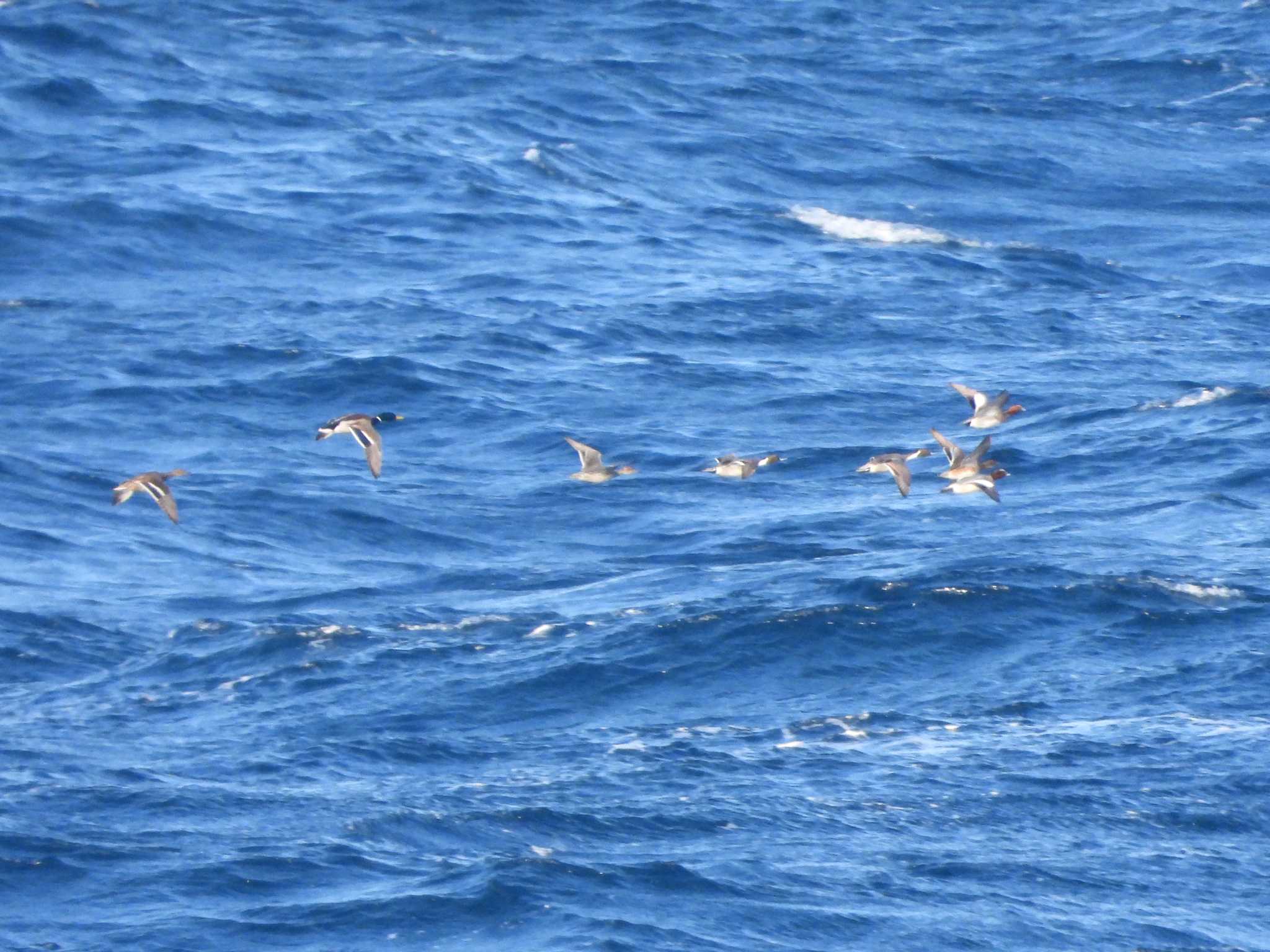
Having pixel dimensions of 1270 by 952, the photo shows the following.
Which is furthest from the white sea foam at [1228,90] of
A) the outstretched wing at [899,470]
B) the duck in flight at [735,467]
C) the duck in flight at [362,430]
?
the duck in flight at [362,430]

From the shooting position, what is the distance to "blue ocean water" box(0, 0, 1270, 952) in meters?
22.1

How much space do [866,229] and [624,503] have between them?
13.1m

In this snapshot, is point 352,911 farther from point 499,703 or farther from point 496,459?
point 496,459

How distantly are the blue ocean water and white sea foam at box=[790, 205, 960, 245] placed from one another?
12 centimetres

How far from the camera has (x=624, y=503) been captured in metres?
31.4

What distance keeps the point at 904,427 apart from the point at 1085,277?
8.55 m

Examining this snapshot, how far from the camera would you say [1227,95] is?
167ft

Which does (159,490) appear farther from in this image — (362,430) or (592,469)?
(592,469)

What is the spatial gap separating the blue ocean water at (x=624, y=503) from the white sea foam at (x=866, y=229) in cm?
12

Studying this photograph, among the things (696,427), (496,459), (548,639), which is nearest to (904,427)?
(696,427)

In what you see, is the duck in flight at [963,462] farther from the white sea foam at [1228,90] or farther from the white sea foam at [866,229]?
the white sea foam at [1228,90]

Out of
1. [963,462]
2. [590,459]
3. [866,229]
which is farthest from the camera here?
[866,229]

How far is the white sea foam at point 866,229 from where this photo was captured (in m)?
41.9

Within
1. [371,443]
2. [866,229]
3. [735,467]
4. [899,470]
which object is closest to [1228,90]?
[866,229]
